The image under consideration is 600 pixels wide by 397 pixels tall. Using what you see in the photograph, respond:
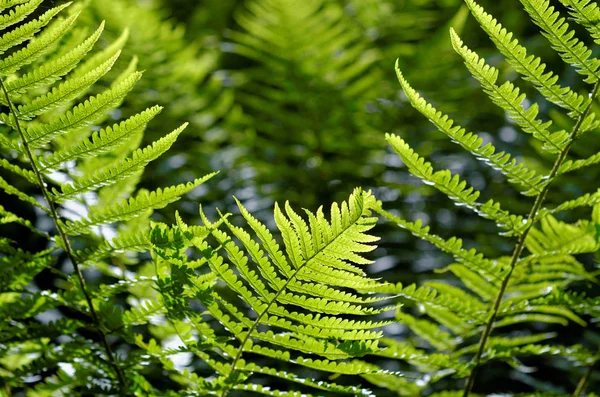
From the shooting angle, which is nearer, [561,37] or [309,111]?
[561,37]

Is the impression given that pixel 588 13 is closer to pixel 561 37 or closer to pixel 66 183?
pixel 561 37

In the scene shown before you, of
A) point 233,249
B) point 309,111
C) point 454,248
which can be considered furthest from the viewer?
point 309,111

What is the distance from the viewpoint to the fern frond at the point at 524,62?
59 centimetres

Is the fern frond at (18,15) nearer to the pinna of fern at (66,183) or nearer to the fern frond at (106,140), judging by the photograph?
the pinna of fern at (66,183)

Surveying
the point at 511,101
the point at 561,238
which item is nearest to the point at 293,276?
the point at 511,101

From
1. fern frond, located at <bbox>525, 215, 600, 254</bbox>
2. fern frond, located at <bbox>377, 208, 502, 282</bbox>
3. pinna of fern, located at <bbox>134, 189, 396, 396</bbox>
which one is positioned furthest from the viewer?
fern frond, located at <bbox>525, 215, 600, 254</bbox>

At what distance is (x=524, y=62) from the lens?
616 mm

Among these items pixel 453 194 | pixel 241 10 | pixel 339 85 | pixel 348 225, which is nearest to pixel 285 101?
pixel 339 85

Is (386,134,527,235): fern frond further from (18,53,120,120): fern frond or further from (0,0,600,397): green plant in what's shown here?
(18,53,120,120): fern frond

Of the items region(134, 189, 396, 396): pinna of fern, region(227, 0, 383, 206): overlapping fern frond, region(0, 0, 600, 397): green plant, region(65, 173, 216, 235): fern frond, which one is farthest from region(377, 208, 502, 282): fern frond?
region(227, 0, 383, 206): overlapping fern frond

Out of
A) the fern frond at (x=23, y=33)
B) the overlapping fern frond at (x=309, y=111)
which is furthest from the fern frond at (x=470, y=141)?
the overlapping fern frond at (x=309, y=111)

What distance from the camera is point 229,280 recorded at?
570mm

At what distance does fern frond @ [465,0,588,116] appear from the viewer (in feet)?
1.95

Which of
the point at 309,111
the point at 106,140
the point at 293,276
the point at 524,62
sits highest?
the point at 309,111
